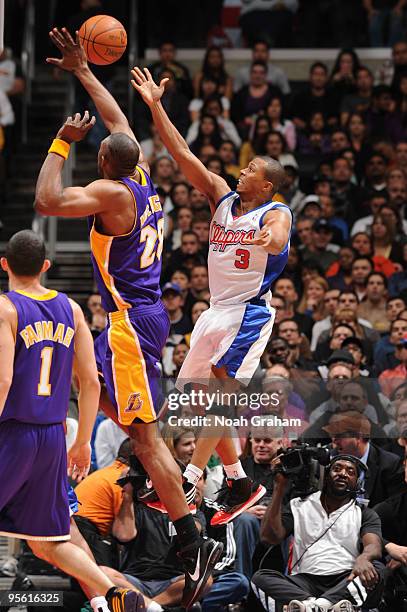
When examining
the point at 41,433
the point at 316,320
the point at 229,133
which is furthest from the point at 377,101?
the point at 41,433

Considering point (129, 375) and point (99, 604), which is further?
point (129, 375)

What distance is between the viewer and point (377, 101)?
1555 centimetres

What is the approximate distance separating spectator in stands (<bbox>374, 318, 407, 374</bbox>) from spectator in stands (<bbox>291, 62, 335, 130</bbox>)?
4.82m

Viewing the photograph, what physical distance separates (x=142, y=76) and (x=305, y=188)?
6.80 metres

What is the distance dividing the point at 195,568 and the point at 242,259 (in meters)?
1.91

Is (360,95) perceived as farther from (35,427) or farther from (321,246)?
(35,427)

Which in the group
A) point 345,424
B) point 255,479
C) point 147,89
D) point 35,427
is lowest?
point 255,479

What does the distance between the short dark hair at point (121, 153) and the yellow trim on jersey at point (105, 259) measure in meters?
0.38

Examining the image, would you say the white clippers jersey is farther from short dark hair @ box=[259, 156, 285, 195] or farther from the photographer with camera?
the photographer with camera

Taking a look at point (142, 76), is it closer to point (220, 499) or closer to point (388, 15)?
point (220, 499)

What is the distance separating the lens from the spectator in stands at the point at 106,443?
33.0ft

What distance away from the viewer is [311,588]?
8875 millimetres

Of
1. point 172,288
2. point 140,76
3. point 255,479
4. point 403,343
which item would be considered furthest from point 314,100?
point 140,76

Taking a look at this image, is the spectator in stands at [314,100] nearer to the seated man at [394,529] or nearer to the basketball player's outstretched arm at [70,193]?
the seated man at [394,529]
